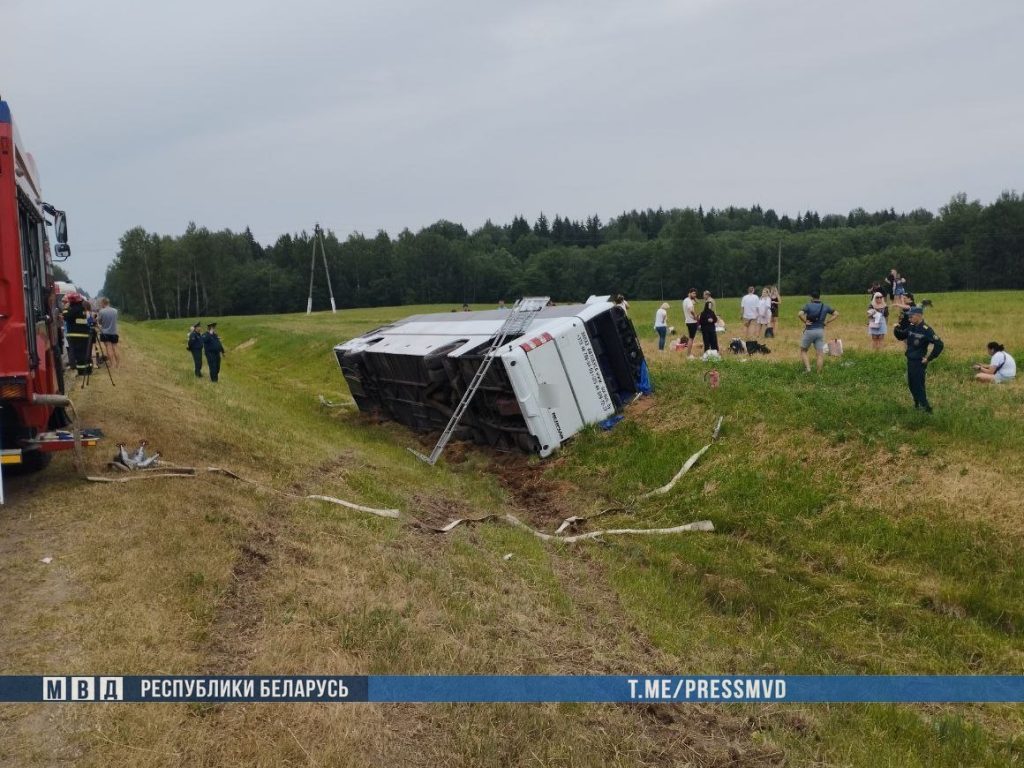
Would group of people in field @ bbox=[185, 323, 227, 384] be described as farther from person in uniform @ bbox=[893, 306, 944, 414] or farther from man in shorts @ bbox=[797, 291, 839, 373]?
person in uniform @ bbox=[893, 306, 944, 414]

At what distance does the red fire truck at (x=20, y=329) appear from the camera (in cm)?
733

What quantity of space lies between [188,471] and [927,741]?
7577mm

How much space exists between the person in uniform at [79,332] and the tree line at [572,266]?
227ft

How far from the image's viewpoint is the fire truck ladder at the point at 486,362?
502 inches

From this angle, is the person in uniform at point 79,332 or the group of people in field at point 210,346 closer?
the person in uniform at point 79,332

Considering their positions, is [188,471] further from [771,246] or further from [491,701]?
[771,246]

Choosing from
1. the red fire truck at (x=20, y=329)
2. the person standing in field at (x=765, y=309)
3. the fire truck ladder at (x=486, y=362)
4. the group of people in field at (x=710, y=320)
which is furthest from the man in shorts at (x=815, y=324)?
the red fire truck at (x=20, y=329)

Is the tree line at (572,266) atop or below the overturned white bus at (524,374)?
atop

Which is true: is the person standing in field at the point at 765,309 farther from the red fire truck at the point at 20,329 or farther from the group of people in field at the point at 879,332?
the red fire truck at the point at 20,329

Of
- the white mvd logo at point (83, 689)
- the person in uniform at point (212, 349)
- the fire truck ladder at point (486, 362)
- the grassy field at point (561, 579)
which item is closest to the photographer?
the white mvd logo at point (83, 689)

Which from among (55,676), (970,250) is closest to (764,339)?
(55,676)

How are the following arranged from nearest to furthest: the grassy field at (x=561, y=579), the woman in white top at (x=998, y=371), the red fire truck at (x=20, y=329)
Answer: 1. the grassy field at (x=561, y=579)
2. the red fire truck at (x=20, y=329)
3. the woman in white top at (x=998, y=371)

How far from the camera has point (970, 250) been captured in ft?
261

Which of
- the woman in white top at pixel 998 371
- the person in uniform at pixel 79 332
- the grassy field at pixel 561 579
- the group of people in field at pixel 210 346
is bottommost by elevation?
the grassy field at pixel 561 579
